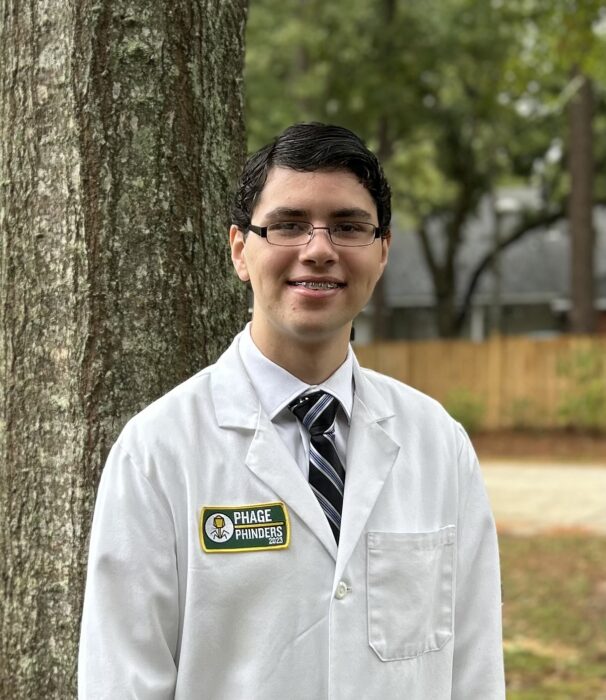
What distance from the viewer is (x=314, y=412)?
8.00 ft

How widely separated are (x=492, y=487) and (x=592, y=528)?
3.68m

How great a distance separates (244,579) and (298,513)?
17cm

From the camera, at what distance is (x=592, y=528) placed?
11359mm

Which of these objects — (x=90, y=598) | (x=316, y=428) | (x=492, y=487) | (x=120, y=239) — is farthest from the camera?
(x=492, y=487)

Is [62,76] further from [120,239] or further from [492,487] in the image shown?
[492,487]

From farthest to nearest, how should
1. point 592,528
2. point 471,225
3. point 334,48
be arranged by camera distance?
point 471,225
point 334,48
point 592,528

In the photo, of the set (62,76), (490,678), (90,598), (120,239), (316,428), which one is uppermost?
(62,76)

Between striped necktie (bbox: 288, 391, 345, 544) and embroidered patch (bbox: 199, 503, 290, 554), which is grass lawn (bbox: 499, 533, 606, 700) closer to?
striped necktie (bbox: 288, 391, 345, 544)

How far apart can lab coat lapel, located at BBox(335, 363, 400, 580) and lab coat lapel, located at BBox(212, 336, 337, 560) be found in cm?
4

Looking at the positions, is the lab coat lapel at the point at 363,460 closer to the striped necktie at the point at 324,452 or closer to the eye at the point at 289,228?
the striped necktie at the point at 324,452

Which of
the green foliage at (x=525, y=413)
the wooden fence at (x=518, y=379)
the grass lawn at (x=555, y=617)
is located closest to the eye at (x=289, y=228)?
the grass lawn at (x=555, y=617)

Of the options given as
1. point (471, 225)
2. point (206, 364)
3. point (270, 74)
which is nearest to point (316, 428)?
point (206, 364)

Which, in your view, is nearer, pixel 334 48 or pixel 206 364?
pixel 206 364

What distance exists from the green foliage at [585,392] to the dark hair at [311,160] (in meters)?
20.3
